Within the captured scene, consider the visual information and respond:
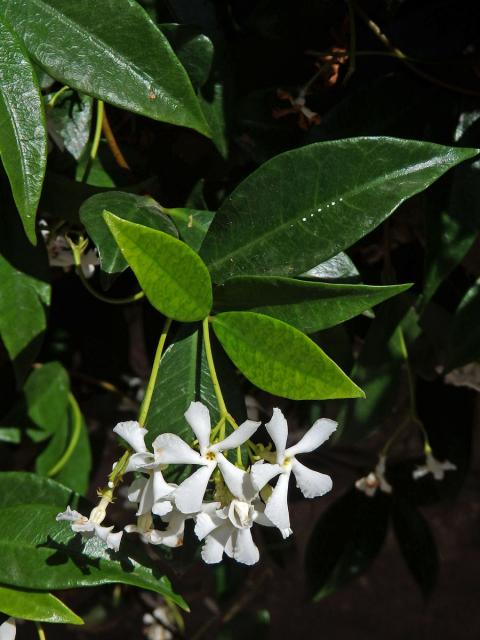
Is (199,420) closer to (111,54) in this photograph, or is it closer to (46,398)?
(111,54)

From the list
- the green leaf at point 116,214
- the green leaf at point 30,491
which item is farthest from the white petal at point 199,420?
the green leaf at point 30,491

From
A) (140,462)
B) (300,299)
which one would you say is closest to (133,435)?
(140,462)

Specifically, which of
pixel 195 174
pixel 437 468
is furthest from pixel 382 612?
pixel 195 174

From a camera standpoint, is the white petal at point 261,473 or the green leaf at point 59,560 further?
the green leaf at point 59,560

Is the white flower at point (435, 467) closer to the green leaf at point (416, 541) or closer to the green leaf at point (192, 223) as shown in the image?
the green leaf at point (416, 541)

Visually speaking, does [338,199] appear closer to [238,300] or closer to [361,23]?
[238,300]

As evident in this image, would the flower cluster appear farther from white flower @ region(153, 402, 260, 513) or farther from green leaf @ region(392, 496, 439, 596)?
green leaf @ region(392, 496, 439, 596)

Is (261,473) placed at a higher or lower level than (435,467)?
higher
